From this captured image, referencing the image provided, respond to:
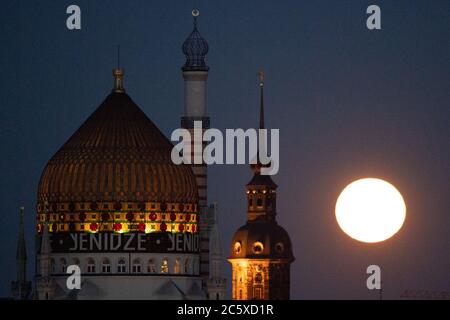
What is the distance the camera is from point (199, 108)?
452ft

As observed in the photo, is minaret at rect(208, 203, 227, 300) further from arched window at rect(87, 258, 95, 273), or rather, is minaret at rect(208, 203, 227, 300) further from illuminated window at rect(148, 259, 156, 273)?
arched window at rect(87, 258, 95, 273)

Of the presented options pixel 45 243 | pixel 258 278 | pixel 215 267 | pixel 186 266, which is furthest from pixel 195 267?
pixel 258 278

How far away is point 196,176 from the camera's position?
138 meters

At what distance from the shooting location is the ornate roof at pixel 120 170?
13600 cm

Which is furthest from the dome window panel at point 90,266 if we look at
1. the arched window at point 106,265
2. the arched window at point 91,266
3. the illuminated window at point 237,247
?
the illuminated window at point 237,247

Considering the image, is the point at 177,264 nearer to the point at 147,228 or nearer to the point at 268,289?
the point at 147,228

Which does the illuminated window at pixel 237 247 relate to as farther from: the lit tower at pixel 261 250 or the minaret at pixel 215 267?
the minaret at pixel 215 267

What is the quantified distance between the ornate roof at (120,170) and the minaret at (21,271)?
3.29 m

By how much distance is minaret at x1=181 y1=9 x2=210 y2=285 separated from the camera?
137375 mm

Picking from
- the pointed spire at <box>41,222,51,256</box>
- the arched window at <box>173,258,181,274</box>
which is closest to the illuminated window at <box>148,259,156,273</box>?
the arched window at <box>173,258,181,274</box>

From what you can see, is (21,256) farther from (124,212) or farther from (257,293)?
(257,293)

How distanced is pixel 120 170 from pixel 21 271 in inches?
312

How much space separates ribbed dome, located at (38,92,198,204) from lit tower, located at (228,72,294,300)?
16.0m
